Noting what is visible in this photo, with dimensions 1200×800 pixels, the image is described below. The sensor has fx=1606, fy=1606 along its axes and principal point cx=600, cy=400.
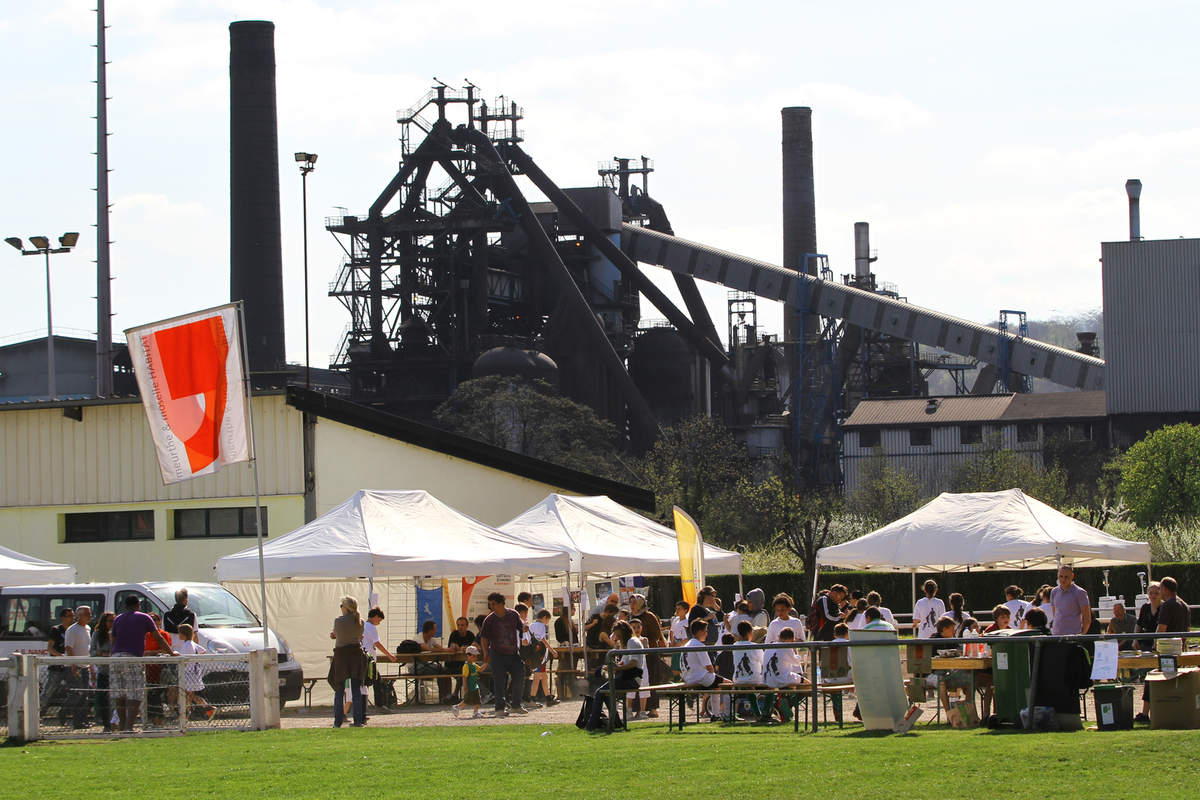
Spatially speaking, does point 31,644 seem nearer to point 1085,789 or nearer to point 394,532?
point 394,532

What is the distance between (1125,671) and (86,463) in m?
21.3

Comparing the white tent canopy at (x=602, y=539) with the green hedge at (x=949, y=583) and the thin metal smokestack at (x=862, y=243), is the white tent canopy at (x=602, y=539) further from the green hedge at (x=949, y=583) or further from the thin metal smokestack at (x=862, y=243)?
the thin metal smokestack at (x=862, y=243)

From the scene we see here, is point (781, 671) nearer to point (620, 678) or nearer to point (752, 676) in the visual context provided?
point (752, 676)

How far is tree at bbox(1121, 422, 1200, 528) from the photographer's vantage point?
172ft

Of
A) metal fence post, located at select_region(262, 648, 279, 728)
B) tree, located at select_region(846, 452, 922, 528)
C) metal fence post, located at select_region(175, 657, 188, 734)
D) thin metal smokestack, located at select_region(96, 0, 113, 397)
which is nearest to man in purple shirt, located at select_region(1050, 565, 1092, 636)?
metal fence post, located at select_region(262, 648, 279, 728)

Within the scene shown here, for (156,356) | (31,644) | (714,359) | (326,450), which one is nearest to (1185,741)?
(156,356)

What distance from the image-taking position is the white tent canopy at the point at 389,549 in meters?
20.0

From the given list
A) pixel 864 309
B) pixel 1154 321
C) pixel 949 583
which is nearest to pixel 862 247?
pixel 864 309

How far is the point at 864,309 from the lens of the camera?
74875mm

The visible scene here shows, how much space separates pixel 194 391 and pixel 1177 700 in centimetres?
1014

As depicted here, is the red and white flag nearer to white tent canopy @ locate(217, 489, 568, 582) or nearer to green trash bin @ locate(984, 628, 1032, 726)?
white tent canopy @ locate(217, 489, 568, 582)

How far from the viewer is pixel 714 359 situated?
3145 inches

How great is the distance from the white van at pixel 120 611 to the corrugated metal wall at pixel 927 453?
171 feet

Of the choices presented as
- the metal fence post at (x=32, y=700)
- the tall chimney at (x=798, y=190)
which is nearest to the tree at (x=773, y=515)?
the tall chimney at (x=798, y=190)
